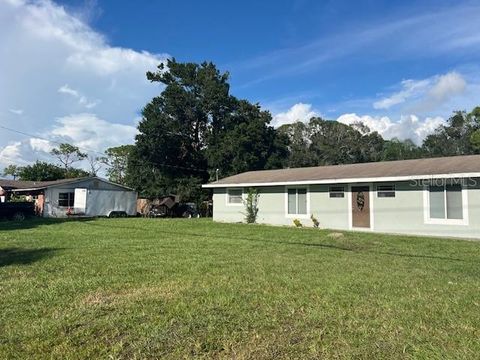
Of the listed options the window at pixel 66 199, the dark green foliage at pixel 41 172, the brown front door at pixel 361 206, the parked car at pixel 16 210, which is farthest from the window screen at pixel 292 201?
the dark green foliage at pixel 41 172

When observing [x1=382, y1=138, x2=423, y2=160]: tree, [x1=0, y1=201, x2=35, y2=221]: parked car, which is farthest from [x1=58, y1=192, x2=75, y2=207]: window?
[x1=382, y1=138, x2=423, y2=160]: tree

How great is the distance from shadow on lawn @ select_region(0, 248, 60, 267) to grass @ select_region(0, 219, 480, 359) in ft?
0.18

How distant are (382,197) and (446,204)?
9.01 feet

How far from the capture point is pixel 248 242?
1398 centimetres

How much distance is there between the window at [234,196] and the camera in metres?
25.7

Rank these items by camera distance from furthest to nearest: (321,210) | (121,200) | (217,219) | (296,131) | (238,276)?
(296,131)
(121,200)
(217,219)
(321,210)
(238,276)

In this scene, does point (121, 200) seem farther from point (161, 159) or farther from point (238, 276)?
point (238, 276)

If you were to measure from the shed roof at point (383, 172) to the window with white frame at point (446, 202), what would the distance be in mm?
697

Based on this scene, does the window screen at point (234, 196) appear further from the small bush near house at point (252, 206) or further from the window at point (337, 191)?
the window at point (337, 191)

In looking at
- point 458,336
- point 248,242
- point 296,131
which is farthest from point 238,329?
point 296,131

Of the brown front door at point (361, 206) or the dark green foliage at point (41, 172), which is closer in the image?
the brown front door at point (361, 206)

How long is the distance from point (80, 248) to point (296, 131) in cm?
4990

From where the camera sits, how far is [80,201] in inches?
1390

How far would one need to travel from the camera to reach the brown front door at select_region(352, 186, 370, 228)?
19.5 m
